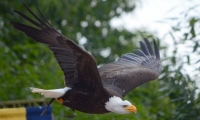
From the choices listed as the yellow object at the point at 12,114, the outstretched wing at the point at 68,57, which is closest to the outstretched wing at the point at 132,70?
the outstretched wing at the point at 68,57

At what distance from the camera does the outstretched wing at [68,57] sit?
5.57 metres

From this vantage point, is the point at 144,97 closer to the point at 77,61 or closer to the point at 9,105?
the point at 9,105

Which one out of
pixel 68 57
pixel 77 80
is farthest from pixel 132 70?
pixel 68 57

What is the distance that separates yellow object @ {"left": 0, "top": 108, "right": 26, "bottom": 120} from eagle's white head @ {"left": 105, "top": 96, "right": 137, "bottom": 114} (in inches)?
39.5

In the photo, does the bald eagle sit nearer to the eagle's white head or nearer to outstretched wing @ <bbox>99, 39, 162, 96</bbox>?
the eagle's white head

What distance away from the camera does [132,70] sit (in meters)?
6.70

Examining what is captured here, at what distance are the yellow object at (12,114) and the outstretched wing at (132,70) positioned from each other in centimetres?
80

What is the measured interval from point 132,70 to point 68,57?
116 centimetres

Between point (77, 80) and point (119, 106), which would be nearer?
point (119, 106)

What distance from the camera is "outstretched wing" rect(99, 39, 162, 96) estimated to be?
6.23 metres

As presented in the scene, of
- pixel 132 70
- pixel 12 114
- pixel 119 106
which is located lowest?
pixel 119 106

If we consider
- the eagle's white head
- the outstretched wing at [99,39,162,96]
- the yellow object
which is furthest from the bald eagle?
the yellow object

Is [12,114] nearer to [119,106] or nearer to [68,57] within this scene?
[68,57]

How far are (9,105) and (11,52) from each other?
3.90 feet
